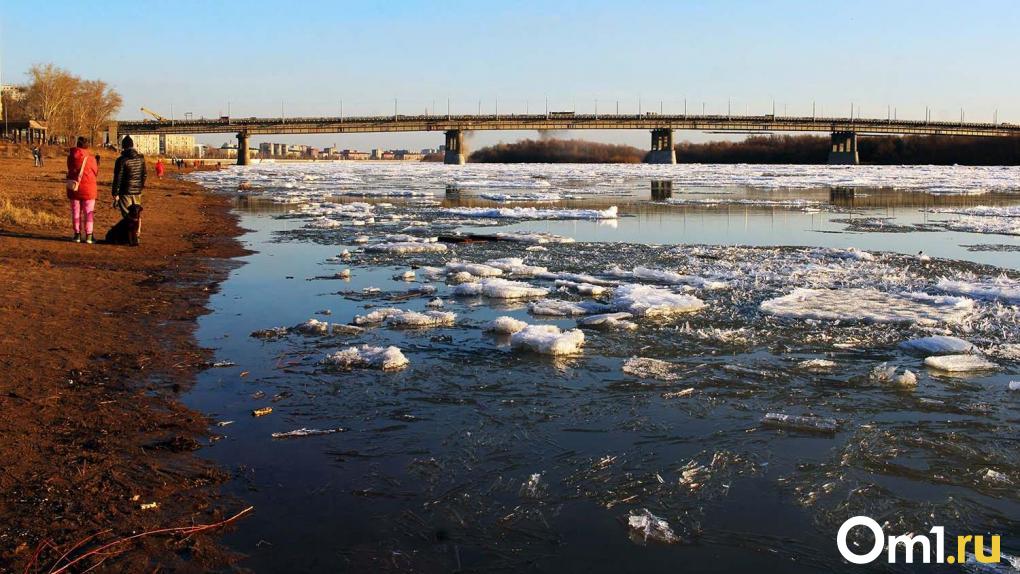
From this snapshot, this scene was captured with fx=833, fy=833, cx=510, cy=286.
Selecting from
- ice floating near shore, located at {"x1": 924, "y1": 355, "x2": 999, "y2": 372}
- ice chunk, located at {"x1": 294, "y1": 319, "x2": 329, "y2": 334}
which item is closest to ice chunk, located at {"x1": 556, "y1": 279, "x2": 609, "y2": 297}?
ice chunk, located at {"x1": 294, "y1": 319, "x2": 329, "y2": 334}

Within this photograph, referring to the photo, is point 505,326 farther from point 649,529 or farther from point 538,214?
point 538,214

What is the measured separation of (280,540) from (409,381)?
2.33 m

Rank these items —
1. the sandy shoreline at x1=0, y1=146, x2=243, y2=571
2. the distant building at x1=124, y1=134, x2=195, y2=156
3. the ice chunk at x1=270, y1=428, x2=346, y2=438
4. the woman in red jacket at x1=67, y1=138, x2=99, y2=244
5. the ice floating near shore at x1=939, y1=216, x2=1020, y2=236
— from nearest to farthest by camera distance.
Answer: the sandy shoreline at x1=0, y1=146, x2=243, y2=571 < the ice chunk at x1=270, y1=428, x2=346, y2=438 < the woman in red jacket at x1=67, y1=138, x2=99, y2=244 < the ice floating near shore at x1=939, y1=216, x2=1020, y2=236 < the distant building at x1=124, y1=134, x2=195, y2=156

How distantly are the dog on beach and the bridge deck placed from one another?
104 metres

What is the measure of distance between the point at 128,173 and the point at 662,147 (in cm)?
10744

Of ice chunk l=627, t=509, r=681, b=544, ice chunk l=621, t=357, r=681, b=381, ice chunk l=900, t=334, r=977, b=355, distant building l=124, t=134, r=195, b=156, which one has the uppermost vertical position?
distant building l=124, t=134, r=195, b=156

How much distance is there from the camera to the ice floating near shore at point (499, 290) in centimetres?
895

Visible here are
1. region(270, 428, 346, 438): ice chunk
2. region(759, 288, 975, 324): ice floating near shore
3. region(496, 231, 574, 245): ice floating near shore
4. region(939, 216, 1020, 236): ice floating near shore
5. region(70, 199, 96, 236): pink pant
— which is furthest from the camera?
region(939, 216, 1020, 236): ice floating near shore

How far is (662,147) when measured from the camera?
115312mm

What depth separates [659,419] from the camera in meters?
4.86

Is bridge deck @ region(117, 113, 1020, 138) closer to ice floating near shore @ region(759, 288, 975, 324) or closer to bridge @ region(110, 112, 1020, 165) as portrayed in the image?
bridge @ region(110, 112, 1020, 165)

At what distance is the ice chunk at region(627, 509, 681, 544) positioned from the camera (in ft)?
11.2

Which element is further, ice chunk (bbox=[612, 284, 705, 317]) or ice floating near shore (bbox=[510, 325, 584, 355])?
ice chunk (bbox=[612, 284, 705, 317])

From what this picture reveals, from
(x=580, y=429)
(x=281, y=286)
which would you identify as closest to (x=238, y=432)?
(x=580, y=429)
